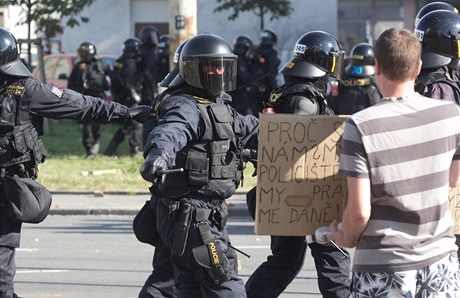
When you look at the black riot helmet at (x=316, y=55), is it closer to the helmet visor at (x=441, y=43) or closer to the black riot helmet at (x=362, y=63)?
the helmet visor at (x=441, y=43)

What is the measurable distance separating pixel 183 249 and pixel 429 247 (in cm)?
159

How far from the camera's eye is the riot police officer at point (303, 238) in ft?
21.6

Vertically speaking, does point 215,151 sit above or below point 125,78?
above

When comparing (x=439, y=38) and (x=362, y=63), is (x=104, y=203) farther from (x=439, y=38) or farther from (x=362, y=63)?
(x=439, y=38)

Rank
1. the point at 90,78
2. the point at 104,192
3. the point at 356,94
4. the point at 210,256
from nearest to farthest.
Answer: the point at 210,256 → the point at 356,94 → the point at 104,192 → the point at 90,78

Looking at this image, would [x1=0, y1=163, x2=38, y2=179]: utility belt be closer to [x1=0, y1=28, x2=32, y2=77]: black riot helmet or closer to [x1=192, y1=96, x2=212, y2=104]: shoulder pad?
[x1=0, y1=28, x2=32, y2=77]: black riot helmet

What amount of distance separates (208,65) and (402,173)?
70.6 inches

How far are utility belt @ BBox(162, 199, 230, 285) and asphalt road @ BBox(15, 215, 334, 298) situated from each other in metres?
2.52

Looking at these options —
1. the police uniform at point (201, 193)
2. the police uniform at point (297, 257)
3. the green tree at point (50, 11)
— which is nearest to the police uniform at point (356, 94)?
the police uniform at point (297, 257)

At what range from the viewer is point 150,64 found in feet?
61.4

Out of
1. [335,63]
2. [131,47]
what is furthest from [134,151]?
[335,63]

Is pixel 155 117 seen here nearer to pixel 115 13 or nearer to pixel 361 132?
pixel 361 132

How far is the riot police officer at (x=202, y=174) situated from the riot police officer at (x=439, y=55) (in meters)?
1.10

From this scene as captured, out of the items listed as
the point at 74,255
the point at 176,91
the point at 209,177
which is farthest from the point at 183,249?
the point at 74,255
